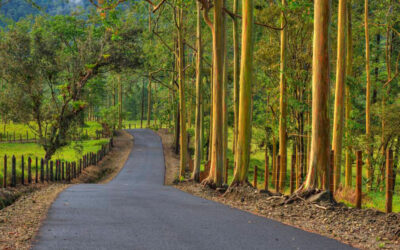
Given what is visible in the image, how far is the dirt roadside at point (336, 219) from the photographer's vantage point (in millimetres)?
7055

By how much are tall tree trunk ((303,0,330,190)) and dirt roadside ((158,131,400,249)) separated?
818 millimetres

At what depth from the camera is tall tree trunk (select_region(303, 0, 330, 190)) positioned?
409 inches

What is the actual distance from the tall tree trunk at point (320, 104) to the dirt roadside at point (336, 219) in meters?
0.82

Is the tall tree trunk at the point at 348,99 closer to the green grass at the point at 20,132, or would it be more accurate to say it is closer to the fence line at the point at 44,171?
the fence line at the point at 44,171

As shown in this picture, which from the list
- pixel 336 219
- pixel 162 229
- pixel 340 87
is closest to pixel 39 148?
pixel 340 87

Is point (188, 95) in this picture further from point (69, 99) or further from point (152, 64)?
point (69, 99)

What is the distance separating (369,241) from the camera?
6.91 meters

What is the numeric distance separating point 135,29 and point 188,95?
24.7 ft

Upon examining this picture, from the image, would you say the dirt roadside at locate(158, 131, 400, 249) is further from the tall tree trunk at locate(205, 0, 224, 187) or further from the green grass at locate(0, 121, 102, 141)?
the green grass at locate(0, 121, 102, 141)

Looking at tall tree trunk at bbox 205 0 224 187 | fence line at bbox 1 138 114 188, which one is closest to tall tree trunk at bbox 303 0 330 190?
tall tree trunk at bbox 205 0 224 187

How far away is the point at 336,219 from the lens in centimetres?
859

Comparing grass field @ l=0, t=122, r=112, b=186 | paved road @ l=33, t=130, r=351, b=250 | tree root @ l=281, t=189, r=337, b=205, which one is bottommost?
grass field @ l=0, t=122, r=112, b=186

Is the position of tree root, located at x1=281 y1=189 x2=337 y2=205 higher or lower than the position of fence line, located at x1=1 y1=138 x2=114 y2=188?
higher

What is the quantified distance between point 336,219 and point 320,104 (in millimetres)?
3087
